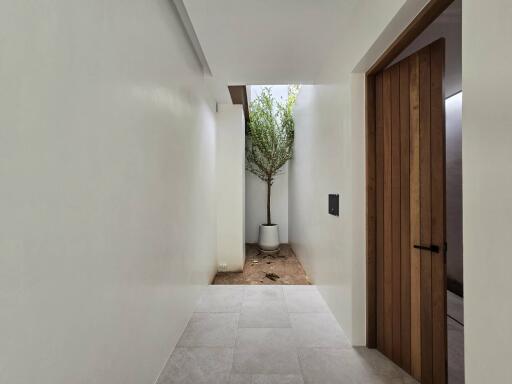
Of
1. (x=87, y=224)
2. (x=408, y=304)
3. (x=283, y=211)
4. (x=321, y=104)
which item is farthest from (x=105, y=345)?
(x=283, y=211)

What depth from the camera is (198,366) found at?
173 cm

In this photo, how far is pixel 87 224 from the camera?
92cm

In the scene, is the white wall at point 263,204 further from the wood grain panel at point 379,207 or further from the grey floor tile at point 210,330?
the wood grain panel at point 379,207

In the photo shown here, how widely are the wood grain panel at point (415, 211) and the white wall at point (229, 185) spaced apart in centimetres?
260

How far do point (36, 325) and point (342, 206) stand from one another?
1986 mm

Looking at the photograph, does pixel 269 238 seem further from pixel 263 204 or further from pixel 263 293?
pixel 263 293

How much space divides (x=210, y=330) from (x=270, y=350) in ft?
1.82

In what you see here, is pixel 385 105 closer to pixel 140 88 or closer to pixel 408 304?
pixel 408 304

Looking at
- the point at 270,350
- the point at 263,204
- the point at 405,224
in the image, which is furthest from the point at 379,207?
the point at 263,204

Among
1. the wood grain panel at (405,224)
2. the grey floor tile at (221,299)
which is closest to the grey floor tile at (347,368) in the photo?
the wood grain panel at (405,224)

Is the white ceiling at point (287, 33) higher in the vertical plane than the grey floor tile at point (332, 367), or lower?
higher

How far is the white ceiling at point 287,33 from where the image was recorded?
5.84 feet

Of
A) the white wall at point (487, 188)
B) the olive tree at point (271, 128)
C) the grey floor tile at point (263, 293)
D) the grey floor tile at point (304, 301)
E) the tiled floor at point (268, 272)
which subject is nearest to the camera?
the white wall at point (487, 188)

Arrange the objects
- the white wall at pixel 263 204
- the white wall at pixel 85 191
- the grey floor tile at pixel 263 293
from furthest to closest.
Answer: the white wall at pixel 263 204 → the grey floor tile at pixel 263 293 → the white wall at pixel 85 191
